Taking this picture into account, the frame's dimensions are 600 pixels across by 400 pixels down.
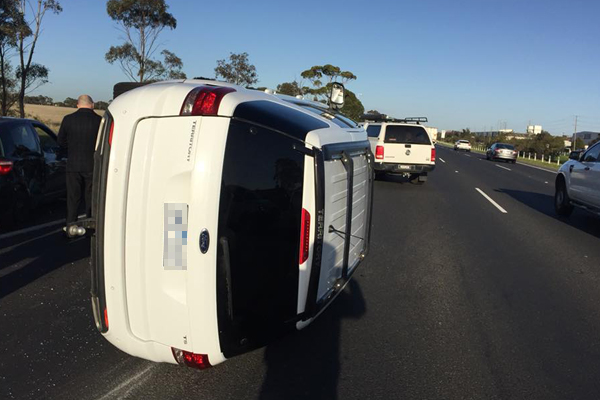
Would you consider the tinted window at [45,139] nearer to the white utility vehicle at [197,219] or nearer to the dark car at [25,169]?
the dark car at [25,169]

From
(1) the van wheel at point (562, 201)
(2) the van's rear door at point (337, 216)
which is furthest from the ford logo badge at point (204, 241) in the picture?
(1) the van wheel at point (562, 201)

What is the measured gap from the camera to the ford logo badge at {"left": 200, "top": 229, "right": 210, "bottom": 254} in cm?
268

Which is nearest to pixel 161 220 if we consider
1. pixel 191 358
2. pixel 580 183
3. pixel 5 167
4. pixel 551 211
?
pixel 191 358

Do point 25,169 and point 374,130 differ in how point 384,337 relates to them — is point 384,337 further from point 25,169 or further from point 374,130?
point 374,130

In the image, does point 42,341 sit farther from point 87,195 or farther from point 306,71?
point 306,71

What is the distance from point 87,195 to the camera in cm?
673

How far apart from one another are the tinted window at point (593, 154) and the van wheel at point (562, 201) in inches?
45.9

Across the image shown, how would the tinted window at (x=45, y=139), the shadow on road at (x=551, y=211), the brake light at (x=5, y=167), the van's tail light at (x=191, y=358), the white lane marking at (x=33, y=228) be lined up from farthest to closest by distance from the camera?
1. the shadow on road at (x=551, y=211)
2. the tinted window at (x=45, y=139)
3. the white lane marking at (x=33, y=228)
4. the brake light at (x=5, y=167)
5. the van's tail light at (x=191, y=358)

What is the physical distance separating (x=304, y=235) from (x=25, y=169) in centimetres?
614

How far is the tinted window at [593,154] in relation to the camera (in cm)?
923

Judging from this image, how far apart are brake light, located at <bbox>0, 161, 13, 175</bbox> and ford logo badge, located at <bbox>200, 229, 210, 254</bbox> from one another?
5693mm

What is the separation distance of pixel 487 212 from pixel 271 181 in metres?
9.30

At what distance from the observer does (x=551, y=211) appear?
11906 millimetres

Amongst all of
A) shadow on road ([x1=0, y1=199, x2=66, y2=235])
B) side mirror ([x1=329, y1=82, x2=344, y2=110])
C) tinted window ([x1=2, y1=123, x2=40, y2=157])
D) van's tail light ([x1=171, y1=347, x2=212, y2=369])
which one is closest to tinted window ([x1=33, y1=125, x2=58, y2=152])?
tinted window ([x1=2, y1=123, x2=40, y2=157])
